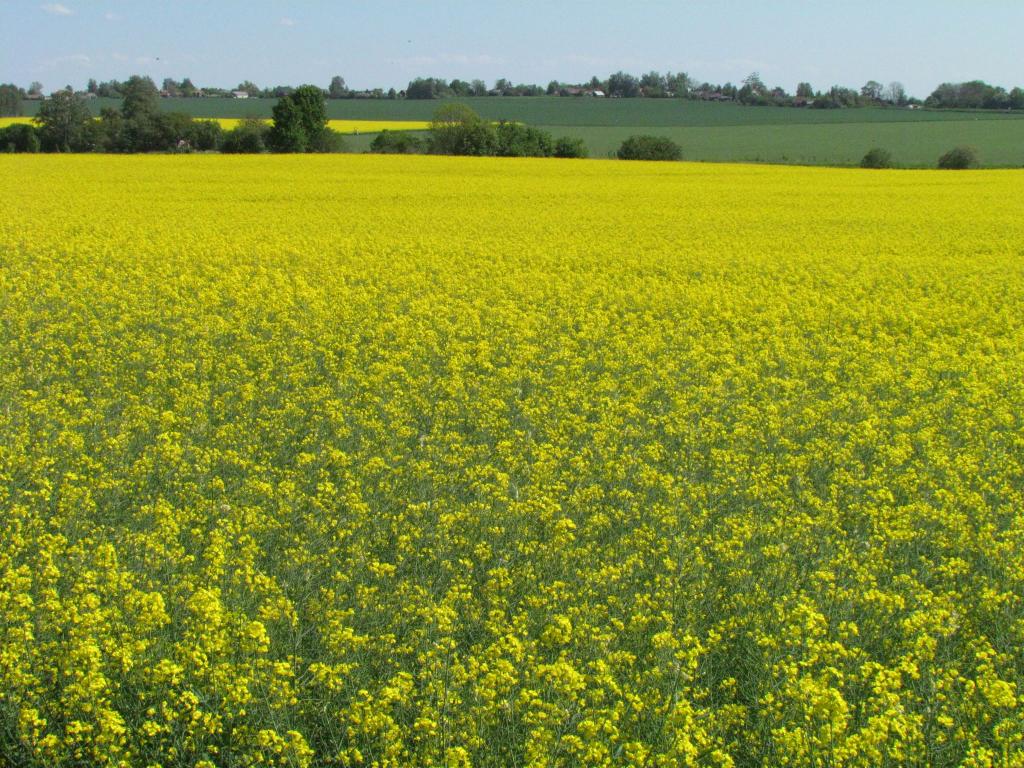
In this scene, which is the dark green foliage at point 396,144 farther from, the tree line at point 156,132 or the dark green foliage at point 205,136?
the dark green foliage at point 205,136

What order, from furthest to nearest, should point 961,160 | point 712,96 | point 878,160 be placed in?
point 712,96
point 961,160
point 878,160

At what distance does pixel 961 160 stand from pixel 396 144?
109 ft

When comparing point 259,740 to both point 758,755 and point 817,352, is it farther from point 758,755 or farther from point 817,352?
point 817,352

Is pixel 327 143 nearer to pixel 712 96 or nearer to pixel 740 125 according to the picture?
pixel 740 125

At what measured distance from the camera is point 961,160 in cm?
4938

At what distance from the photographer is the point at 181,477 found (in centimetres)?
673

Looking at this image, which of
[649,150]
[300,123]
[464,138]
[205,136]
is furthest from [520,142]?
[205,136]

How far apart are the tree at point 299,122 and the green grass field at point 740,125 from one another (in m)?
3.30

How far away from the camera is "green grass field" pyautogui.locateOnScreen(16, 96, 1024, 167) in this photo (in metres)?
56.2

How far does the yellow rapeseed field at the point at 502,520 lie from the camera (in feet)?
13.0

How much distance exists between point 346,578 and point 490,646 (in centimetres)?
99

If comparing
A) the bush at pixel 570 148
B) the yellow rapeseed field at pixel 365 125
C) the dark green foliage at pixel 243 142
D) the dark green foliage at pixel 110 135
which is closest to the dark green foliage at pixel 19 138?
the dark green foliage at pixel 110 135

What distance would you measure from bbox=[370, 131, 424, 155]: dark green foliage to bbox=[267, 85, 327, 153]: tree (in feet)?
13.3

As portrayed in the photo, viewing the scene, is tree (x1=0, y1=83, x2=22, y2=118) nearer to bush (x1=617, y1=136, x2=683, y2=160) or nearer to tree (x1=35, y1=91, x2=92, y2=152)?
tree (x1=35, y1=91, x2=92, y2=152)
